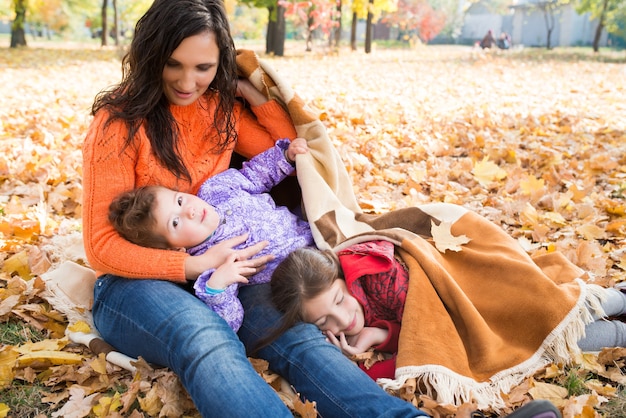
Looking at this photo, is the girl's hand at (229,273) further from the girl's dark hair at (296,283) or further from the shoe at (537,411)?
the shoe at (537,411)

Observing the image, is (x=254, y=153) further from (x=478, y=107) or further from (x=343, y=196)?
(x=478, y=107)

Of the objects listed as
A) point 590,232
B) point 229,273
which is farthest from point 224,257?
point 590,232

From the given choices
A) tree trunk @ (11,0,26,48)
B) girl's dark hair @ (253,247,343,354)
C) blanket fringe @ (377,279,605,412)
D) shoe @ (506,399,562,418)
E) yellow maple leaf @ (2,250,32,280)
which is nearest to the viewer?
shoe @ (506,399,562,418)

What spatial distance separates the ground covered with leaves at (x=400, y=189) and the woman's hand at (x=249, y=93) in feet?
Answer: 4.06

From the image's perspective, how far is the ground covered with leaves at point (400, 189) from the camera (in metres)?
2.17

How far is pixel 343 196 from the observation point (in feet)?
9.62

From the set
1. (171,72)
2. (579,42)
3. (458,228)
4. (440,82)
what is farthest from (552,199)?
(579,42)

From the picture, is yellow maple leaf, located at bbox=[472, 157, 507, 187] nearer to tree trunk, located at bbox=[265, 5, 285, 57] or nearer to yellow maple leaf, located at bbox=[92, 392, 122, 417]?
yellow maple leaf, located at bbox=[92, 392, 122, 417]

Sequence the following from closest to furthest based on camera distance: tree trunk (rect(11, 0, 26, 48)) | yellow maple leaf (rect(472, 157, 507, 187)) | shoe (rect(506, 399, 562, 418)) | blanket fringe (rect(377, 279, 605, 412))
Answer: shoe (rect(506, 399, 562, 418)) → blanket fringe (rect(377, 279, 605, 412)) → yellow maple leaf (rect(472, 157, 507, 187)) → tree trunk (rect(11, 0, 26, 48))

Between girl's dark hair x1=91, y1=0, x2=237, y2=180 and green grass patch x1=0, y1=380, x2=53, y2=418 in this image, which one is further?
girl's dark hair x1=91, y1=0, x2=237, y2=180

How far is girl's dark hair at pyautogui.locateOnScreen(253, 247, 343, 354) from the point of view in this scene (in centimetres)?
223

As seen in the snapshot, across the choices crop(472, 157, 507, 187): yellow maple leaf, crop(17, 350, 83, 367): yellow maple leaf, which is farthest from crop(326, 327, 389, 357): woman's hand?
crop(472, 157, 507, 187): yellow maple leaf

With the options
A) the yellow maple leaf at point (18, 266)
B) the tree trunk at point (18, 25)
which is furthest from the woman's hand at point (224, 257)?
the tree trunk at point (18, 25)

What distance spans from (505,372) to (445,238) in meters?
0.64
